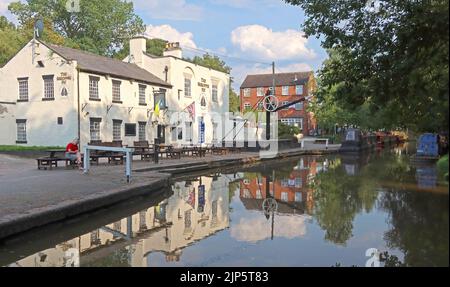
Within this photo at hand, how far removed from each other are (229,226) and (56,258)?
3684 mm

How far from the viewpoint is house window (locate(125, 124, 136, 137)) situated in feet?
97.2

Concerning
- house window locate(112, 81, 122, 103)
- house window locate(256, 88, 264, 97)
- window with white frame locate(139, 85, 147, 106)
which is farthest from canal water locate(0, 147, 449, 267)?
house window locate(256, 88, 264, 97)

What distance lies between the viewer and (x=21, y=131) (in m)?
28.1

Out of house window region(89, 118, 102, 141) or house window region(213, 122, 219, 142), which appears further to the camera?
house window region(213, 122, 219, 142)

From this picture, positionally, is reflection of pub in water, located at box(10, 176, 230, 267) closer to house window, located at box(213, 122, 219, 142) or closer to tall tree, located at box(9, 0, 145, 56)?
house window, located at box(213, 122, 219, 142)

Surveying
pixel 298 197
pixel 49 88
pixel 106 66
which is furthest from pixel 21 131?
pixel 298 197

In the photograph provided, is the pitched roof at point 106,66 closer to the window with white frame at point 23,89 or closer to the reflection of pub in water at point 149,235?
the window with white frame at point 23,89

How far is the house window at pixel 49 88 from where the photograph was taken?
2677 centimetres

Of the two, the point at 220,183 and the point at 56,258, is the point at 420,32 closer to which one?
the point at 56,258

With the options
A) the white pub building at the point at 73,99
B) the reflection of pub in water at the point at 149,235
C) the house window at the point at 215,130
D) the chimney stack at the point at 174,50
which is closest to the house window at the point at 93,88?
the white pub building at the point at 73,99

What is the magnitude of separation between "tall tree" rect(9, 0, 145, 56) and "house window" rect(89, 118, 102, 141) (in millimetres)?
25210

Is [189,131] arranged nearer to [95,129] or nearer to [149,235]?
[95,129]

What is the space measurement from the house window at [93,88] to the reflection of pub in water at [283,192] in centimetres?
1297

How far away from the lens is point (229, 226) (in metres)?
9.41
